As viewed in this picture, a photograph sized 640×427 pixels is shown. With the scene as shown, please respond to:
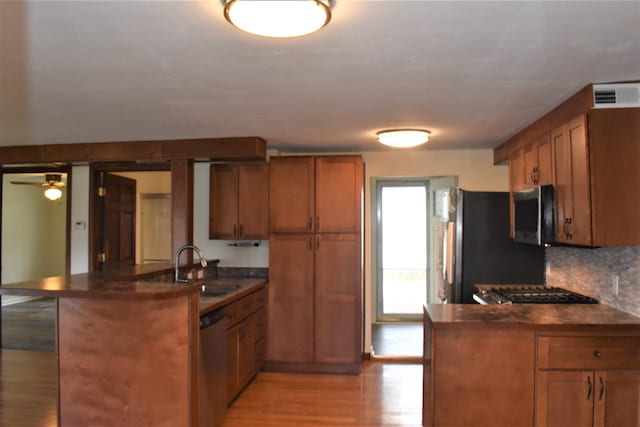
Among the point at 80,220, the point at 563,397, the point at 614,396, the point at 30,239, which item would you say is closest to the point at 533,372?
the point at 563,397

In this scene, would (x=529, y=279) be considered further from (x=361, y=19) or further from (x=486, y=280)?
(x=361, y=19)

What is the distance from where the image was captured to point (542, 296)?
325 cm

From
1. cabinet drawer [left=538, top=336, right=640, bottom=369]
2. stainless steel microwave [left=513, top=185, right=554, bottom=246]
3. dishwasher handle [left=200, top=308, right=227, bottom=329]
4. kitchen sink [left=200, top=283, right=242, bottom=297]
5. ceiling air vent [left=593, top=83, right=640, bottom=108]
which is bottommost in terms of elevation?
cabinet drawer [left=538, top=336, right=640, bottom=369]

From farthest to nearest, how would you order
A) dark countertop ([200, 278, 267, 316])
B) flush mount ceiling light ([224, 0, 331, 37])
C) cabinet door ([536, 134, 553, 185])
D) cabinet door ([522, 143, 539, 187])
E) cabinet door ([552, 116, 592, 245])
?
1. cabinet door ([522, 143, 539, 187])
2. cabinet door ([536, 134, 553, 185])
3. dark countertop ([200, 278, 267, 316])
4. cabinet door ([552, 116, 592, 245])
5. flush mount ceiling light ([224, 0, 331, 37])

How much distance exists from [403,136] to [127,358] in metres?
2.61

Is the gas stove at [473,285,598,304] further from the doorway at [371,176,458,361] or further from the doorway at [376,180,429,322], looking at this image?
the doorway at [376,180,429,322]

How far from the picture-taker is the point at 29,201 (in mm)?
7902

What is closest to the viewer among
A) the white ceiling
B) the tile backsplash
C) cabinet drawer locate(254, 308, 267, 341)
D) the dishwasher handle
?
the white ceiling

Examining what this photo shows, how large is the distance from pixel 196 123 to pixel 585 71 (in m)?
2.67

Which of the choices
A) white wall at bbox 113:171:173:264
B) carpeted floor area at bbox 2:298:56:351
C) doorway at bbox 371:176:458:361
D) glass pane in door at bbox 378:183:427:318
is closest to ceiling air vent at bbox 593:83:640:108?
doorway at bbox 371:176:458:361

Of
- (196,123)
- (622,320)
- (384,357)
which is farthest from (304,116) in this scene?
(384,357)

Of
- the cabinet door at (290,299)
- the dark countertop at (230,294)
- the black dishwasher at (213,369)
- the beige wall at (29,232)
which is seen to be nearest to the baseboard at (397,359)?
the cabinet door at (290,299)

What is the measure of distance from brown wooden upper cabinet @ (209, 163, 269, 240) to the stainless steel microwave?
2.34m

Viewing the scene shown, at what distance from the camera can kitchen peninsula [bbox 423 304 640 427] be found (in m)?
2.48
